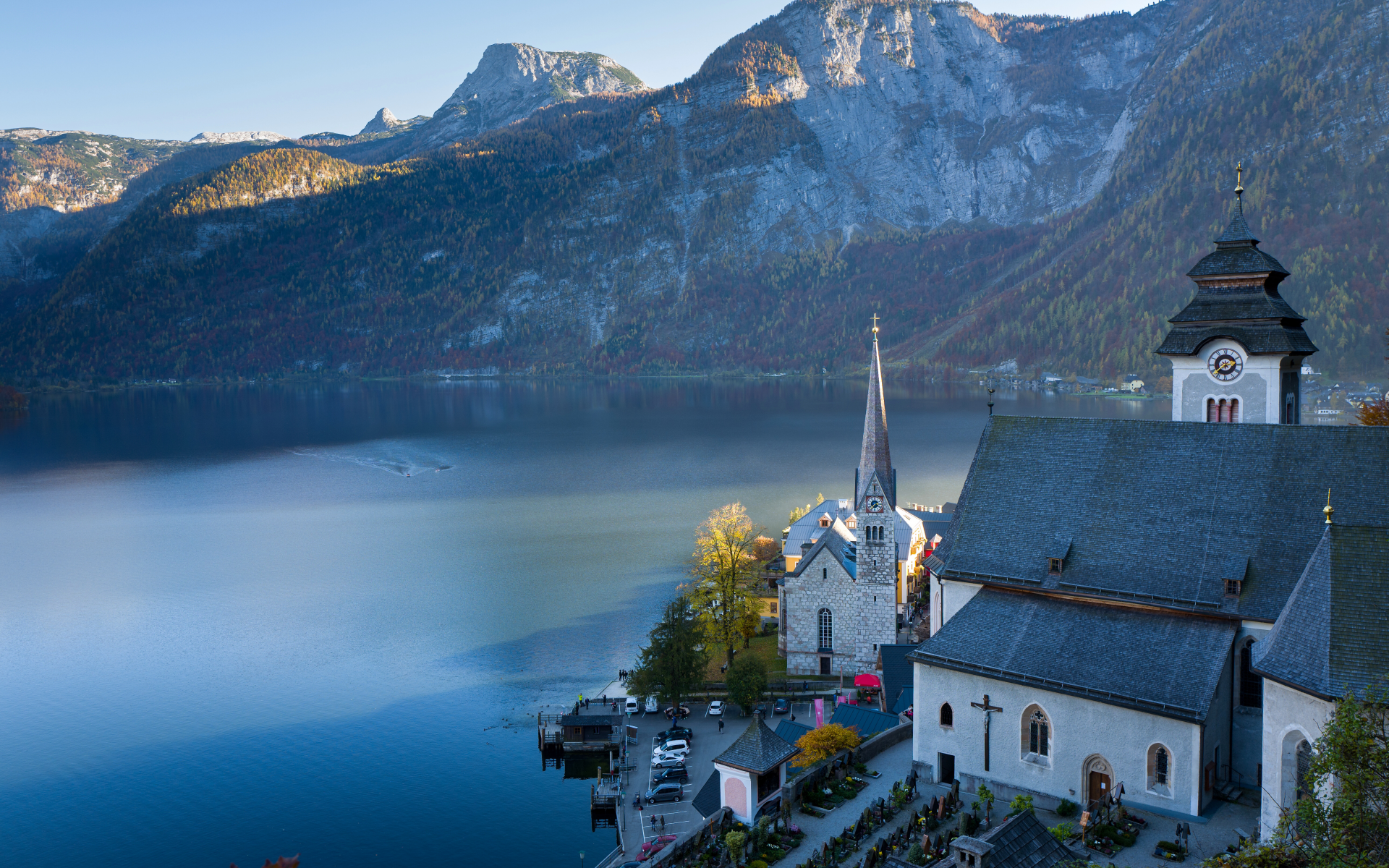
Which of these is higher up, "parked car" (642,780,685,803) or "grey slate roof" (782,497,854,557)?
"grey slate roof" (782,497,854,557)

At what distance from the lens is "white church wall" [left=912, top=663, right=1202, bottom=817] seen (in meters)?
27.2

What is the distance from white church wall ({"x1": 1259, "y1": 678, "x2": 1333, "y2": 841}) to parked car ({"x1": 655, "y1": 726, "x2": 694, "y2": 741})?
2436 centimetres

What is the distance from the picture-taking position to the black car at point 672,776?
134ft

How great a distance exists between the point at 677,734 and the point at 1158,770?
21625 mm

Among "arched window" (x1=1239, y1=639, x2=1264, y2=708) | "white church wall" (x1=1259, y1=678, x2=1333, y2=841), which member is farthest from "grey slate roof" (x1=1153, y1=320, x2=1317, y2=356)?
"white church wall" (x1=1259, y1=678, x2=1333, y2=841)

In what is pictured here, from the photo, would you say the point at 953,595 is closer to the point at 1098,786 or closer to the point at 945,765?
the point at 945,765

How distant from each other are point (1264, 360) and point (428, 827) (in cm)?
3741

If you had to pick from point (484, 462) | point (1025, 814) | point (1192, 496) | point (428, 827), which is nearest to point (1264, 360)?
point (1192, 496)

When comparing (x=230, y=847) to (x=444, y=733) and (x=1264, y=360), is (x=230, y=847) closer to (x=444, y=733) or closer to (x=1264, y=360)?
(x=444, y=733)

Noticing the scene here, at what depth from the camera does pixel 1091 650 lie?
29.3 m

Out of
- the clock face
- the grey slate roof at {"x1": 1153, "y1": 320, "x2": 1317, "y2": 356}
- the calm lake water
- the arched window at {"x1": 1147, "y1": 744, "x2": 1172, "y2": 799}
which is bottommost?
the calm lake water

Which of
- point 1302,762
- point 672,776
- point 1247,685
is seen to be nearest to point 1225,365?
point 1247,685

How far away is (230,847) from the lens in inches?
1602

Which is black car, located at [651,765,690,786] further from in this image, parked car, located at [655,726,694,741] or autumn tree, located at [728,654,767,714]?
autumn tree, located at [728,654,767,714]
